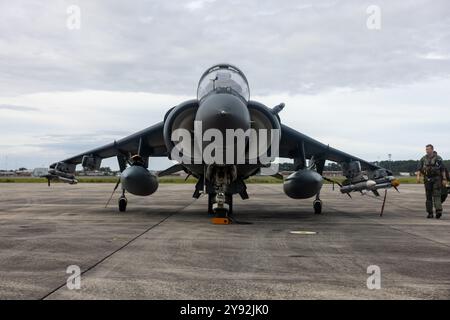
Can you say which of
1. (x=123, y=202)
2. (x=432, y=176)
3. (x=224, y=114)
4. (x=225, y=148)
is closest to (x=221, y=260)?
(x=224, y=114)

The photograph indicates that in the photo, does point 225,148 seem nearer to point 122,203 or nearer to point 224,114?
point 224,114

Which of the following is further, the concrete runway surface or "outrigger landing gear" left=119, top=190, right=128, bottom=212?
"outrigger landing gear" left=119, top=190, right=128, bottom=212

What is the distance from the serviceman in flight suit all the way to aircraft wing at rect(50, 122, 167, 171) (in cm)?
770

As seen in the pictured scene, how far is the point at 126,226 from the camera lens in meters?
10.5

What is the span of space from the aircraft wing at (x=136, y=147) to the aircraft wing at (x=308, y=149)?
3.87 m

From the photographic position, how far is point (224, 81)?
1197 centimetres

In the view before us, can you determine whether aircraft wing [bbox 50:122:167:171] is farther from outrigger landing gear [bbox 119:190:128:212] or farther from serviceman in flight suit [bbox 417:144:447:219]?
serviceman in flight suit [bbox 417:144:447:219]

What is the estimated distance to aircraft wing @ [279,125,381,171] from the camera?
14.9 metres

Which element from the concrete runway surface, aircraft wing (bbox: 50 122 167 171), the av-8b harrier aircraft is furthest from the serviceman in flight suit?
aircraft wing (bbox: 50 122 167 171)

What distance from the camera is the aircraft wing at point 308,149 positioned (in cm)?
1495

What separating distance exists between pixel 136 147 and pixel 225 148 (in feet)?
22.2

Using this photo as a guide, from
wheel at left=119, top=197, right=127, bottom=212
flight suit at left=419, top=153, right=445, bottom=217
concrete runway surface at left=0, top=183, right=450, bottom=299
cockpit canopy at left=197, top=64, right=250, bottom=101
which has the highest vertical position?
cockpit canopy at left=197, top=64, right=250, bottom=101

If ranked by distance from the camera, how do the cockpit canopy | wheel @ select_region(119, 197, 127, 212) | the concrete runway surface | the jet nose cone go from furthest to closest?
wheel @ select_region(119, 197, 127, 212) → the cockpit canopy → the jet nose cone → the concrete runway surface
